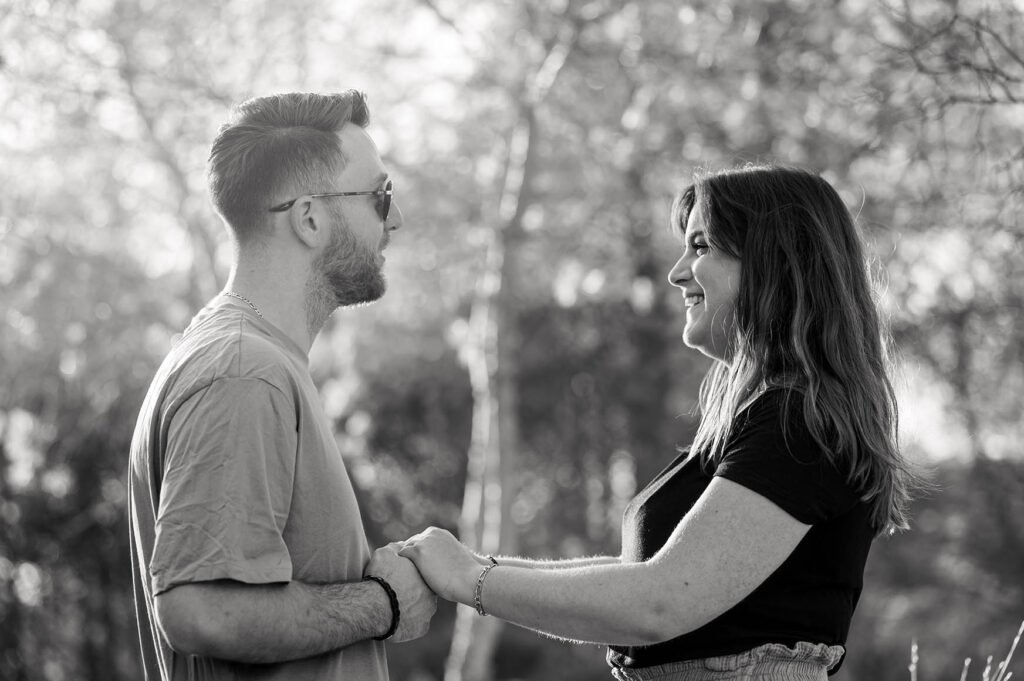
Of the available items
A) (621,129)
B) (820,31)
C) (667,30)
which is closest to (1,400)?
(621,129)

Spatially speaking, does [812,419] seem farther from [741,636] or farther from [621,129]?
[621,129]

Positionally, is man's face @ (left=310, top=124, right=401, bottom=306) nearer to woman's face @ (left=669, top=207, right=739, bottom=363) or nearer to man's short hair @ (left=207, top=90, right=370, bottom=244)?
man's short hair @ (left=207, top=90, right=370, bottom=244)

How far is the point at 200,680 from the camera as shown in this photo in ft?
7.44

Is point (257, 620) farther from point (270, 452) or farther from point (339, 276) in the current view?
point (339, 276)

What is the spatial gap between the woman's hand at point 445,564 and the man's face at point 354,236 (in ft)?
2.02

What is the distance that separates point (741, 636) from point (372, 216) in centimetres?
130

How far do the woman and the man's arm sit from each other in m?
0.26

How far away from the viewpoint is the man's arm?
6.87ft

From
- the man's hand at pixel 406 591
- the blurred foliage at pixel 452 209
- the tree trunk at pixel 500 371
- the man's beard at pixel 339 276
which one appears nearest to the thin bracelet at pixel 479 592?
the man's hand at pixel 406 591

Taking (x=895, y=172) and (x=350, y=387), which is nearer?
(x=895, y=172)

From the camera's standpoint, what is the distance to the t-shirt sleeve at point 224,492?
2107 mm

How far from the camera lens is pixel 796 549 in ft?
7.63

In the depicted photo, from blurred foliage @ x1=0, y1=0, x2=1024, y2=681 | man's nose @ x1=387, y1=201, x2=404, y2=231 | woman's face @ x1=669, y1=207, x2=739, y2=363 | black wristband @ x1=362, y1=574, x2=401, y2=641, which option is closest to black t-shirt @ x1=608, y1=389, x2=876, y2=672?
woman's face @ x1=669, y1=207, x2=739, y2=363

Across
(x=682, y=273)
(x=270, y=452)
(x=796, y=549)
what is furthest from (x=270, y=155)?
(x=796, y=549)
